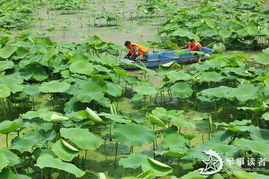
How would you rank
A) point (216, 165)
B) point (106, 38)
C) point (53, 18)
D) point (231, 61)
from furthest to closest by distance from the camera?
point (53, 18) → point (106, 38) → point (231, 61) → point (216, 165)

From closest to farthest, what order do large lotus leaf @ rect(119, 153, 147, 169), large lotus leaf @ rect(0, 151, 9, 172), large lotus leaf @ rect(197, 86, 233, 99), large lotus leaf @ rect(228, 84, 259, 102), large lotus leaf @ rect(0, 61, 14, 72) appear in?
large lotus leaf @ rect(0, 151, 9, 172)
large lotus leaf @ rect(119, 153, 147, 169)
large lotus leaf @ rect(228, 84, 259, 102)
large lotus leaf @ rect(197, 86, 233, 99)
large lotus leaf @ rect(0, 61, 14, 72)

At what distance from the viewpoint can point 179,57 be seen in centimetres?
812

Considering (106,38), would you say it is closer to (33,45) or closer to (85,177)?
(33,45)

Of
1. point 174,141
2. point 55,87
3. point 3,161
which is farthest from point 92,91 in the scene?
point 3,161

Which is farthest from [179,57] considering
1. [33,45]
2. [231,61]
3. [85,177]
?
[85,177]

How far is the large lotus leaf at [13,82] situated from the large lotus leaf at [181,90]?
82.4 inches

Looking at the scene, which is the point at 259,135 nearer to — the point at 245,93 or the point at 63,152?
the point at 245,93

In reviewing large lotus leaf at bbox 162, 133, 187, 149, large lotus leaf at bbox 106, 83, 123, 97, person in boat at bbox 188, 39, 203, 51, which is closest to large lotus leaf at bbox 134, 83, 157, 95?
large lotus leaf at bbox 106, 83, 123, 97

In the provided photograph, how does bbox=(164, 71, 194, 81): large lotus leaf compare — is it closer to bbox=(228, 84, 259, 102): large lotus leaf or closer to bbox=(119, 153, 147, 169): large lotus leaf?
bbox=(228, 84, 259, 102): large lotus leaf

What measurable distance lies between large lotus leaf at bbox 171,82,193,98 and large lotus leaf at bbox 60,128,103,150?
1975 millimetres

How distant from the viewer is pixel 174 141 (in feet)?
13.5

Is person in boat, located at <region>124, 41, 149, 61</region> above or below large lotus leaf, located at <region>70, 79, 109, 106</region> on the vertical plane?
below

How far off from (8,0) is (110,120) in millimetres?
13163

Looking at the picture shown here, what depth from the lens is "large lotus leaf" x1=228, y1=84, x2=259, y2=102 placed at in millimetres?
4746
